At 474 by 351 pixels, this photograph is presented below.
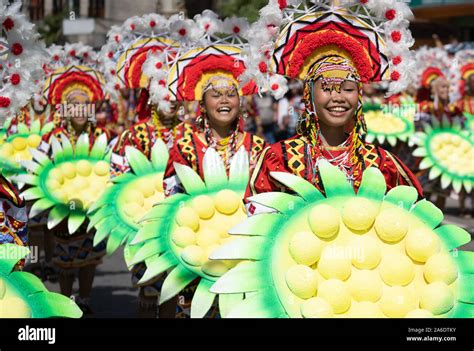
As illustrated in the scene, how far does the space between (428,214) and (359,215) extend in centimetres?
29

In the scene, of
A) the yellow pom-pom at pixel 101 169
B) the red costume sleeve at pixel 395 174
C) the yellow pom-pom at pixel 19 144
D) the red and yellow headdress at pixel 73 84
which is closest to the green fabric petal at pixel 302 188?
the red costume sleeve at pixel 395 174

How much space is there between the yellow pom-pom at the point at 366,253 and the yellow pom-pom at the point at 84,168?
12.8 feet

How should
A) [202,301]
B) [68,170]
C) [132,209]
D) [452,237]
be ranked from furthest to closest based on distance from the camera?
[68,170] < [132,209] < [202,301] < [452,237]

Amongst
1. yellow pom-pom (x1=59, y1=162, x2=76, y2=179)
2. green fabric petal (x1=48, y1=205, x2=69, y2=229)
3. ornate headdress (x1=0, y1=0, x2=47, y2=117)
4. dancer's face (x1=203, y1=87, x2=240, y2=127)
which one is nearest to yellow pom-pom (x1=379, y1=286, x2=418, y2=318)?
ornate headdress (x1=0, y1=0, x2=47, y2=117)

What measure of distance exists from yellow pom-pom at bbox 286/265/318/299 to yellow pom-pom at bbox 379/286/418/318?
0.84ft

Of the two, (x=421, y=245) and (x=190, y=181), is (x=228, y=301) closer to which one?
(x=421, y=245)

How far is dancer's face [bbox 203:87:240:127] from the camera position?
199 inches

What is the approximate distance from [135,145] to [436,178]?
4.14 metres

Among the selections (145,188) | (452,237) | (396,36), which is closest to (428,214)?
(452,237)

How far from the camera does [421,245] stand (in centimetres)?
311

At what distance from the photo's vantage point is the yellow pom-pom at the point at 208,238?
4.23m

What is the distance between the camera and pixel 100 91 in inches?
318

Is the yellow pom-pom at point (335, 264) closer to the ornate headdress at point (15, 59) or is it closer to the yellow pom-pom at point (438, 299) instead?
the yellow pom-pom at point (438, 299)
